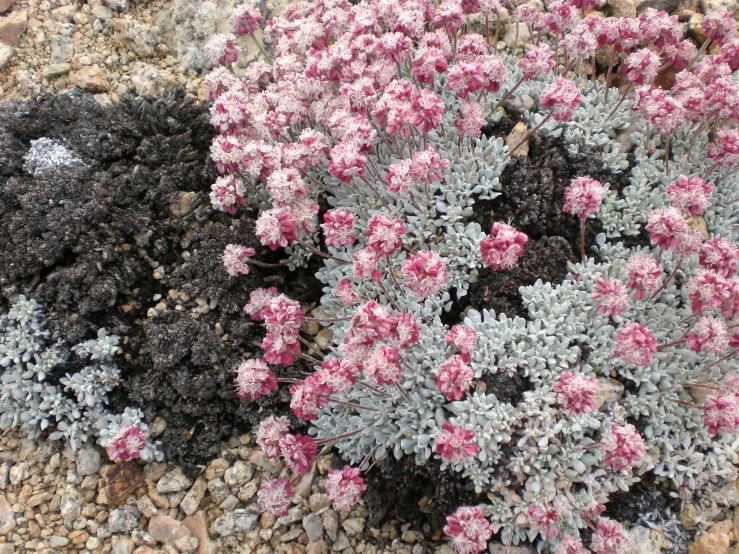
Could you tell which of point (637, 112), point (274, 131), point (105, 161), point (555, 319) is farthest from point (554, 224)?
point (105, 161)

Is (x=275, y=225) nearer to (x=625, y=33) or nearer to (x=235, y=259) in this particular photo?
(x=235, y=259)

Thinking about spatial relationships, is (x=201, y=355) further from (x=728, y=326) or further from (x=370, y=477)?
(x=728, y=326)


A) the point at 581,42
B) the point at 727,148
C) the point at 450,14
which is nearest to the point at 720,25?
the point at 581,42

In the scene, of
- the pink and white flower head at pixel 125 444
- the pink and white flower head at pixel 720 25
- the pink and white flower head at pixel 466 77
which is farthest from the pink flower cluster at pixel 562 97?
the pink and white flower head at pixel 125 444

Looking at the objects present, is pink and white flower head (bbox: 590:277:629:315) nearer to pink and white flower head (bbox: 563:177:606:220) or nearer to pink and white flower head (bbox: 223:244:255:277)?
pink and white flower head (bbox: 563:177:606:220)

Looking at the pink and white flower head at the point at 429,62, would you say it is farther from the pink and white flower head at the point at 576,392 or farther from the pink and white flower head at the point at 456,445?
the pink and white flower head at the point at 456,445

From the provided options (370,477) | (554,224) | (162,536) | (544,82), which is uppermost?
(544,82)
